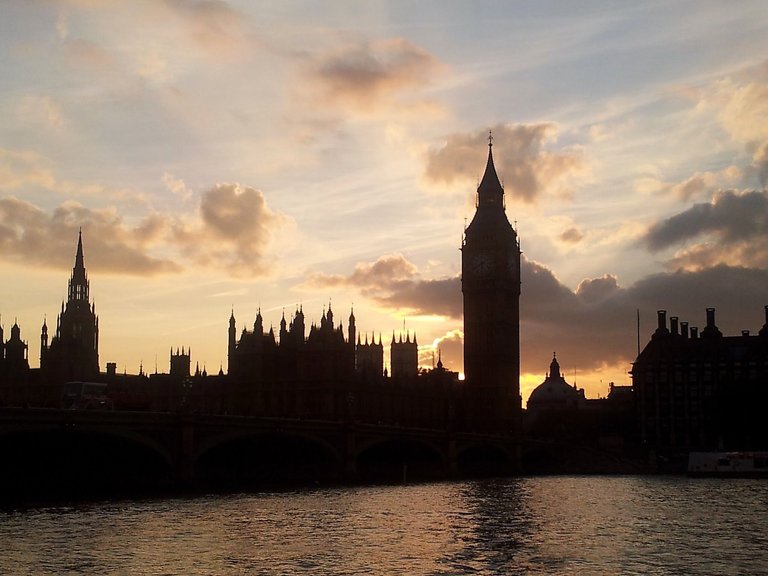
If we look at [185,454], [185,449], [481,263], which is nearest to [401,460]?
[185,454]

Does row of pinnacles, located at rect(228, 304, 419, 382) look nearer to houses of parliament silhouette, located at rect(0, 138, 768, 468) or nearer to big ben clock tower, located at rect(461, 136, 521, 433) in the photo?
houses of parliament silhouette, located at rect(0, 138, 768, 468)

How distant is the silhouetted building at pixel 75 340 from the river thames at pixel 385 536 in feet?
313

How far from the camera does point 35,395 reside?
166 metres

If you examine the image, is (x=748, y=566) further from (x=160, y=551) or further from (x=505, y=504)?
(x=505, y=504)

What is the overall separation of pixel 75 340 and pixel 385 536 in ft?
423

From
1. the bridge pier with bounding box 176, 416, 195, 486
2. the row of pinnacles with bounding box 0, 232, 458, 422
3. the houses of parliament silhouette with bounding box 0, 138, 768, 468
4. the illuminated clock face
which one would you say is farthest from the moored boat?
the illuminated clock face

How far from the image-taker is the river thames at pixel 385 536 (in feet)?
151

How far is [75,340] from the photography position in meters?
177

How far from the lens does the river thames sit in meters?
45.9

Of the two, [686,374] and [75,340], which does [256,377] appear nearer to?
[75,340]

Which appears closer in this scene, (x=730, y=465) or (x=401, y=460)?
(x=730, y=465)

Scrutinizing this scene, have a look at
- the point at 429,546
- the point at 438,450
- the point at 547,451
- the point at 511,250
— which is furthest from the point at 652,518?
the point at 511,250

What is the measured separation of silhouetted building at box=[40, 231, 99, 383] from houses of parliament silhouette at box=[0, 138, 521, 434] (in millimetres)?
173

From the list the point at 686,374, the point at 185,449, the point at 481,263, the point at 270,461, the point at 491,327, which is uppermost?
the point at 481,263
